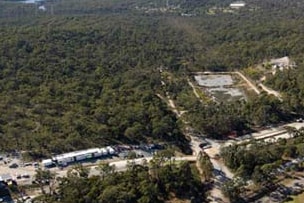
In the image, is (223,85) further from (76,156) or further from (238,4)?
(238,4)

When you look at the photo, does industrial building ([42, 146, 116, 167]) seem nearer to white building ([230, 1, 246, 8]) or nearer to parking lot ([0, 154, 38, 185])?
parking lot ([0, 154, 38, 185])

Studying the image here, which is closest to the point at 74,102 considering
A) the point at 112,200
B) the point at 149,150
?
the point at 149,150

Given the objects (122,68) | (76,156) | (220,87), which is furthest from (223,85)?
(76,156)

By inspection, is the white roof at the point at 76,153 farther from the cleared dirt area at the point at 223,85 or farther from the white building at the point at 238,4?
the white building at the point at 238,4

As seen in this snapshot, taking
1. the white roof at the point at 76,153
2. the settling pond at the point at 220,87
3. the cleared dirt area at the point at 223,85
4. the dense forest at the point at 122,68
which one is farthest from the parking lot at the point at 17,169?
the settling pond at the point at 220,87

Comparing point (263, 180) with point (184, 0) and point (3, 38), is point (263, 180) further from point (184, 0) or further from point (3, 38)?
point (184, 0)

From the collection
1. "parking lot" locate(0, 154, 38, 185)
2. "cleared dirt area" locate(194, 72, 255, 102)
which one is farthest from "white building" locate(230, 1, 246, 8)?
"parking lot" locate(0, 154, 38, 185)
